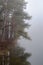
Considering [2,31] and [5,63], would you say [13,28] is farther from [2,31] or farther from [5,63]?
[5,63]

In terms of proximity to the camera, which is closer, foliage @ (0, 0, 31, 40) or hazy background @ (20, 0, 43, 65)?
foliage @ (0, 0, 31, 40)

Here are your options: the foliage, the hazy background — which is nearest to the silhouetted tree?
the foliage

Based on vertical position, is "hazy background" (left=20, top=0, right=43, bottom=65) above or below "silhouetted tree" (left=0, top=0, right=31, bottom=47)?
above

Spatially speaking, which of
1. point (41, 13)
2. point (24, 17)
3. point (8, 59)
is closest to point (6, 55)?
point (8, 59)

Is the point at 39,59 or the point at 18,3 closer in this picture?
the point at 18,3

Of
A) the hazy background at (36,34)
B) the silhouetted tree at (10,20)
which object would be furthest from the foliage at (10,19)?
the hazy background at (36,34)

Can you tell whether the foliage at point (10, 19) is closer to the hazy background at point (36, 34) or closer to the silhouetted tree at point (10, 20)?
the silhouetted tree at point (10, 20)

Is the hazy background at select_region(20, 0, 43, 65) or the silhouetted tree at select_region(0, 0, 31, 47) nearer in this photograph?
the silhouetted tree at select_region(0, 0, 31, 47)

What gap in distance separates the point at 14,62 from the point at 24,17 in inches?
16.2

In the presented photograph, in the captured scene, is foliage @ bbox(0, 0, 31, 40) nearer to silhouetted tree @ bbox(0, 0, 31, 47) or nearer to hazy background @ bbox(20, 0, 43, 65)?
silhouetted tree @ bbox(0, 0, 31, 47)

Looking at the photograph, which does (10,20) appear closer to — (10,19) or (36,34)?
(10,19)

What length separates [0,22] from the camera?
51.9 inches

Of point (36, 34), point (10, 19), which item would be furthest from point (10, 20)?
point (36, 34)

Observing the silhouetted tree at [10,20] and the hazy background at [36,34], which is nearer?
the silhouetted tree at [10,20]
